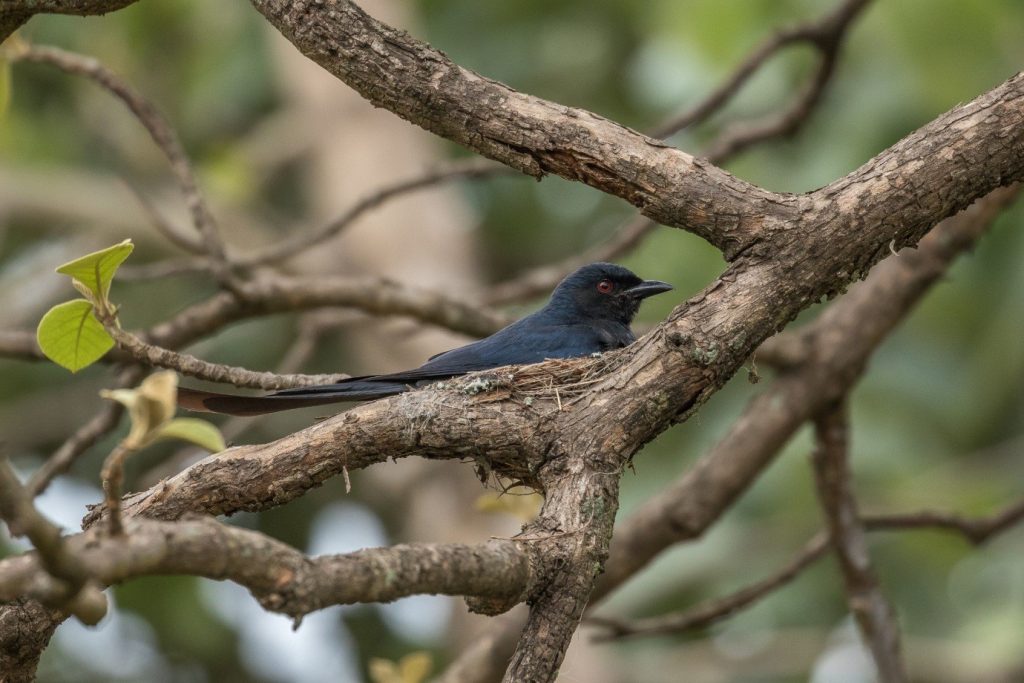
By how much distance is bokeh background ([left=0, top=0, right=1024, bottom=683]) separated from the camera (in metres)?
A: 7.38

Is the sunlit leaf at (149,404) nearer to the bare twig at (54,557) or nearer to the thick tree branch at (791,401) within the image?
the bare twig at (54,557)

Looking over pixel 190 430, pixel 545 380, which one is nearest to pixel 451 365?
pixel 545 380

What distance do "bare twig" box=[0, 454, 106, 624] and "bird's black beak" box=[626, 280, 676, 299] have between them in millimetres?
3718

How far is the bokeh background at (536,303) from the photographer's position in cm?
738

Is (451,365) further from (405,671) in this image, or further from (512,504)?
(405,671)

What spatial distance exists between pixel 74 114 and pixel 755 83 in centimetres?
568

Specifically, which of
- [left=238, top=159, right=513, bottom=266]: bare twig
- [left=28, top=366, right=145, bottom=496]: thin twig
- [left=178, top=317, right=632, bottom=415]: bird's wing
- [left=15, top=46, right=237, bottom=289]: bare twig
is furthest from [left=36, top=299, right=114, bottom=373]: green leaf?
[left=238, top=159, right=513, bottom=266]: bare twig

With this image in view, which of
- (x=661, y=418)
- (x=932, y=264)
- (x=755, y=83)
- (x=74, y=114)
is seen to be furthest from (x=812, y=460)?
(x=74, y=114)

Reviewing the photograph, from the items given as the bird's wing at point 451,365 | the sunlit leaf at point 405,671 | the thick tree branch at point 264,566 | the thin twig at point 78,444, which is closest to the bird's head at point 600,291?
the bird's wing at point 451,365

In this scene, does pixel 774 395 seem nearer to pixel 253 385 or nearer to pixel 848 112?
pixel 253 385

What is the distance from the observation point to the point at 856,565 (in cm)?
479

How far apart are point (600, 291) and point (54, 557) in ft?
12.6

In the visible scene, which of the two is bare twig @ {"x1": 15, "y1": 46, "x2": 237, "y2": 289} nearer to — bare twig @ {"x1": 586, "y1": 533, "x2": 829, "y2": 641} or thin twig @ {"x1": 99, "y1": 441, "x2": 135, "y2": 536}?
bare twig @ {"x1": 586, "y1": 533, "x2": 829, "y2": 641}

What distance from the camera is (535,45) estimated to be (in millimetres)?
10797
